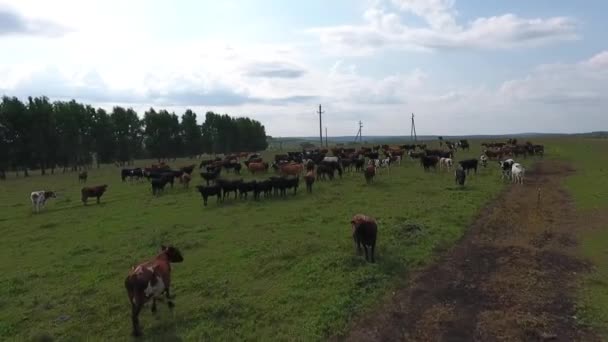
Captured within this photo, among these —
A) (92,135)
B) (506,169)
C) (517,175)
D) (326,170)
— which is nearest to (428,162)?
(506,169)

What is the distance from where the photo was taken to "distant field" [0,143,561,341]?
10.1 meters

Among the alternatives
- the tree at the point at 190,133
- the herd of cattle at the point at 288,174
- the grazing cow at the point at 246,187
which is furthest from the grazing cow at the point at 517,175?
the tree at the point at 190,133

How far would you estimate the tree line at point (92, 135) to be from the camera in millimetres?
61469

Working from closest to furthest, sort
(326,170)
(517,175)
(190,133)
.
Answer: (517,175) → (326,170) → (190,133)

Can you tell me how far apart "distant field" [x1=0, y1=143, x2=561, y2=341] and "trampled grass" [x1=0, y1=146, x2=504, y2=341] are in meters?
0.04

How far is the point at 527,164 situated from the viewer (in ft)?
137

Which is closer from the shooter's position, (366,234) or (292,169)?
(366,234)

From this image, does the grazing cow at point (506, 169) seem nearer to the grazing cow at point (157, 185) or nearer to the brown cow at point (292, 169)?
the brown cow at point (292, 169)

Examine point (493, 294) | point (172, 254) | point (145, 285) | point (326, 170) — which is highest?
point (326, 170)

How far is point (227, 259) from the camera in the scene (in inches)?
569

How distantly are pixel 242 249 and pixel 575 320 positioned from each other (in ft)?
32.3

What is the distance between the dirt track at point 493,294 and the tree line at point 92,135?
62689 millimetres

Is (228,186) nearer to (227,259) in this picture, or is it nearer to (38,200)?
(38,200)

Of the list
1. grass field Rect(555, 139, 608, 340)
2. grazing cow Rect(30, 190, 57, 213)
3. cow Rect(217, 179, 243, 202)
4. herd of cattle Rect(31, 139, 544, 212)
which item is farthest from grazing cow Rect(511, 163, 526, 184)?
grazing cow Rect(30, 190, 57, 213)
